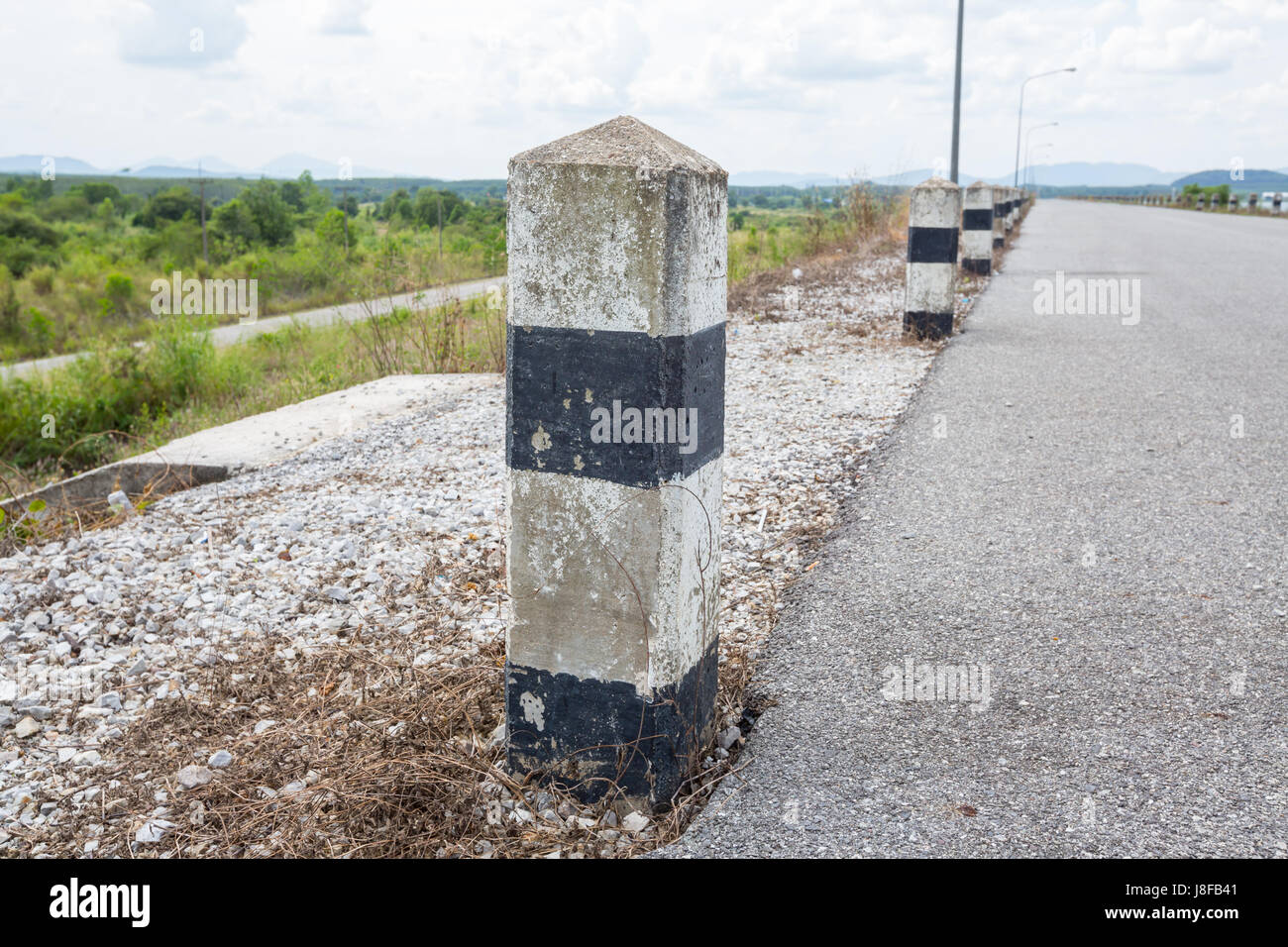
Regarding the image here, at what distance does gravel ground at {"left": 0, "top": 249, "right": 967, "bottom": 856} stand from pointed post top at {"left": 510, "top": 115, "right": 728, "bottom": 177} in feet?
4.71

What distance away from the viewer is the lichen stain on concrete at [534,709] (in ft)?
7.67

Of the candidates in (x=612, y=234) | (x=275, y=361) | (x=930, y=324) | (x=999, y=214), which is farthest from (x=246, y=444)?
(x=999, y=214)

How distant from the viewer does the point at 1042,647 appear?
298 centimetres

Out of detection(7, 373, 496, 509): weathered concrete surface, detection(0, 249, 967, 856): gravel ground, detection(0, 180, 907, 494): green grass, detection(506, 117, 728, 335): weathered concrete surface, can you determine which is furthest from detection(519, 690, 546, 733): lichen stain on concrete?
detection(0, 180, 907, 494): green grass

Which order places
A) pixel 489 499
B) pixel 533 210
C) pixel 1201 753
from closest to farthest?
1. pixel 533 210
2. pixel 1201 753
3. pixel 489 499

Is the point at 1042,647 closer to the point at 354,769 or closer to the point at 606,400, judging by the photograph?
the point at 606,400

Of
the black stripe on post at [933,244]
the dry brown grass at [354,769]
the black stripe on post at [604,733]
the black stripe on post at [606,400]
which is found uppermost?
the black stripe on post at [933,244]

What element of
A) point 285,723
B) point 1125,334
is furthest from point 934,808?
point 1125,334

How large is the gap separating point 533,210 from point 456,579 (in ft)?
6.45

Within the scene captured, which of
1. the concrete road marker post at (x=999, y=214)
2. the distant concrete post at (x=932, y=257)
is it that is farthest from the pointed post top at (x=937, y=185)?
Answer: the concrete road marker post at (x=999, y=214)

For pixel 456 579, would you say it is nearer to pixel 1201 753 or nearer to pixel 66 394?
pixel 1201 753

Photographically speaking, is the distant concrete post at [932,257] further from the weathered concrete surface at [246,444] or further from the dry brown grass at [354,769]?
the dry brown grass at [354,769]
